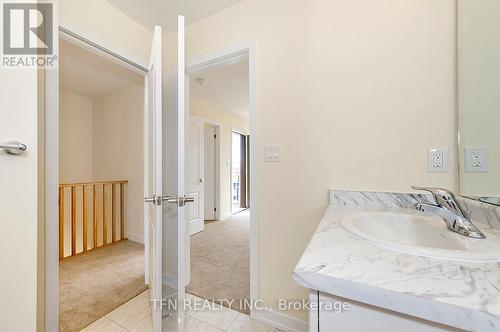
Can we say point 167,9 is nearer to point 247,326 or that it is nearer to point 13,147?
point 13,147

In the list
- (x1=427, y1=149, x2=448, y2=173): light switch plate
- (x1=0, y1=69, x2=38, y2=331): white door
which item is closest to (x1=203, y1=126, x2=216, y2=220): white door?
(x1=0, y1=69, x2=38, y2=331): white door

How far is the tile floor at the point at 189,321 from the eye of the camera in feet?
4.47

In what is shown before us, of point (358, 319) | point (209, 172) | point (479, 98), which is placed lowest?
point (358, 319)

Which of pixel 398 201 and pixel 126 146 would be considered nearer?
pixel 398 201

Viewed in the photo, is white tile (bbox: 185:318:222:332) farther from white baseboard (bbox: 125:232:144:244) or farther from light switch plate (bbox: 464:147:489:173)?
white baseboard (bbox: 125:232:144:244)

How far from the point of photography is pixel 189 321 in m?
1.43

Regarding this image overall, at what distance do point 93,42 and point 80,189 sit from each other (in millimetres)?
2308

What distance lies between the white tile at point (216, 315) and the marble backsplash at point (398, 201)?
44.2 inches

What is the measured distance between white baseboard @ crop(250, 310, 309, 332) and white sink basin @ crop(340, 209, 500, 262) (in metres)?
0.88

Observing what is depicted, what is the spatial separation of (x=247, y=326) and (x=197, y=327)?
0.34m

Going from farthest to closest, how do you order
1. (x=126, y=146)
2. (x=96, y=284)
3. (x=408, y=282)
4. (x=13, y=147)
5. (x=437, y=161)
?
1. (x=126, y=146)
2. (x=96, y=284)
3. (x=437, y=161)
4. (x=13, y=147)
5. (x=408, y=282)

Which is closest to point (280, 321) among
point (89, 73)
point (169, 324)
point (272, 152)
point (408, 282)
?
point (169, 324)

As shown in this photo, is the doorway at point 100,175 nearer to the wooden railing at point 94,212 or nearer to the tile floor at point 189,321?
the wooden railing at point 94,212

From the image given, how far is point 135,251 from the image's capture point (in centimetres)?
268
